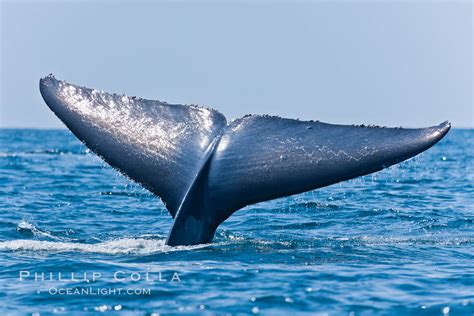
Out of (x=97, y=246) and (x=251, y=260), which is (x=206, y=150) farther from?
(x=97, y=246)

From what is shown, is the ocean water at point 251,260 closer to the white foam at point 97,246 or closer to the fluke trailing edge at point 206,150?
the white foam at point 97,246

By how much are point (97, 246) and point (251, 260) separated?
2.08 metres

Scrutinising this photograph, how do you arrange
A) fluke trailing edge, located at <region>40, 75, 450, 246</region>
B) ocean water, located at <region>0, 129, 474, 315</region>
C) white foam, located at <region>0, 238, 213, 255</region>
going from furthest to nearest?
1. white foam, located at <region>0, 238, 213, 255</region>
2. fluke trailing edge, located at <region>40, 75, 450, 246</region>
3. ocean water, located at <region>0, 129, 474, 315</region>

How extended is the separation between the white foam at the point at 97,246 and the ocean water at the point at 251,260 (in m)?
0.02

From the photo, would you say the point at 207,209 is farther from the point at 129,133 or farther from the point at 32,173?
the point at 32,173

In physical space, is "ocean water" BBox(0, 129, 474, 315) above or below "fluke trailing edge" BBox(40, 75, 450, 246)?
below

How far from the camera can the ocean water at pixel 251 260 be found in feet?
26.4

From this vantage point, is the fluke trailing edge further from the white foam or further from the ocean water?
the white foam

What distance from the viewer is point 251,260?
9.71m

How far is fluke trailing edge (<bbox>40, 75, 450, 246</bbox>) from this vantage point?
873cm

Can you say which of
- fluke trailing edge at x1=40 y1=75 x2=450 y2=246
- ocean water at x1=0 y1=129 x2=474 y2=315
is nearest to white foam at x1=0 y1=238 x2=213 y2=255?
ocean water at x1=0 y1=129 x2=474 y2=315

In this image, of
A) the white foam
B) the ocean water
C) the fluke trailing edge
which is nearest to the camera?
the ocean water

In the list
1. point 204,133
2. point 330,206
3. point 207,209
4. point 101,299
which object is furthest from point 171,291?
point 330,206

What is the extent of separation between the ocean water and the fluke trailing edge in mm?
422
